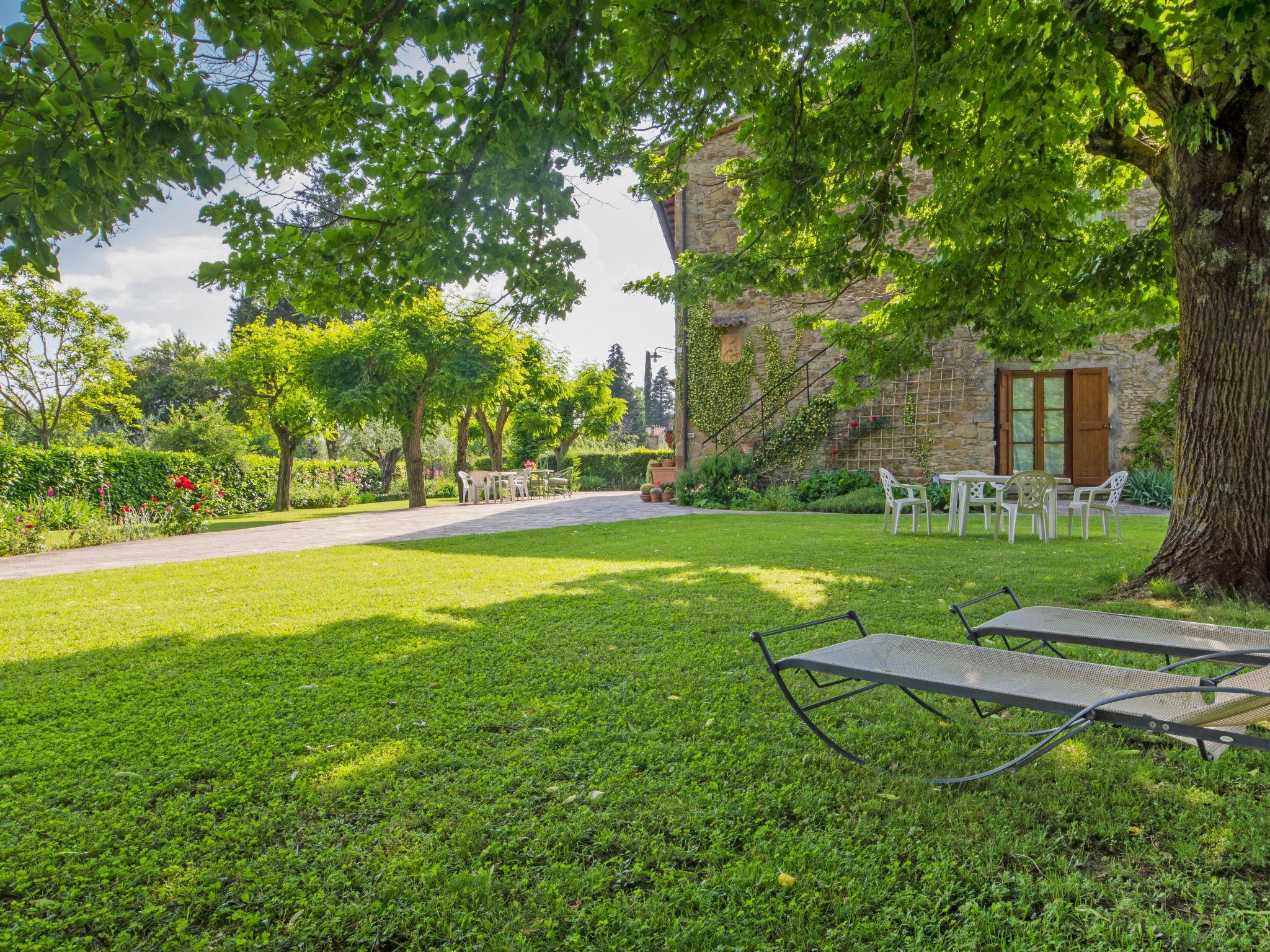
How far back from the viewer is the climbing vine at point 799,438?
1499cm

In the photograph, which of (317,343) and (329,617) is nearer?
(329,617)

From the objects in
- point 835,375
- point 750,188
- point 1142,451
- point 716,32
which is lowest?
point 1142,451

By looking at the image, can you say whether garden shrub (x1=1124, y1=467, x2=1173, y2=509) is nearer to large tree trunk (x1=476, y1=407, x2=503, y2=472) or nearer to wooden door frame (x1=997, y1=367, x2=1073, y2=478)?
wooden door frame (x1=997, y1=367, x2=1073, y2=478)

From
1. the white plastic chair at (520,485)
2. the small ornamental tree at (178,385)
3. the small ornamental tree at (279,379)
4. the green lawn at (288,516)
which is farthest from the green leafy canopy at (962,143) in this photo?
the small ornamental tree at (178,385)

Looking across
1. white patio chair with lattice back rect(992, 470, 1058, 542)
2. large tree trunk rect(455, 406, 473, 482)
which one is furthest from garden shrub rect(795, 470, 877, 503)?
large tree trunk rect(455, 406, 473, 482)

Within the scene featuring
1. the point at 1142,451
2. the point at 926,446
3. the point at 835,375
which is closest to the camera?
the point at 835,375

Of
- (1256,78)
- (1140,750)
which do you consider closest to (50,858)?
(1140,750)

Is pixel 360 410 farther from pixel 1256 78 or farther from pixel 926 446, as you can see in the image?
pixel 1256 78

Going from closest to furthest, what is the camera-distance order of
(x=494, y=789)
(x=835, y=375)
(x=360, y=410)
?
(x=494, y=789)
(x=835, y=375)
(x=360, y=410)

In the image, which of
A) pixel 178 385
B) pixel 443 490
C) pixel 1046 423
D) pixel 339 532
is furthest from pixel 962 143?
pixel 178 385

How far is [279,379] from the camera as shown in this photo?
1780 centimetres

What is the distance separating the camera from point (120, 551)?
9.11 m

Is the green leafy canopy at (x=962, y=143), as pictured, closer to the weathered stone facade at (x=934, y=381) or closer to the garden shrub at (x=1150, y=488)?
the weathered stone facade at (x=934, y=381)

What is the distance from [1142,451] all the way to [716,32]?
45.5 feet
